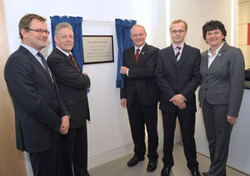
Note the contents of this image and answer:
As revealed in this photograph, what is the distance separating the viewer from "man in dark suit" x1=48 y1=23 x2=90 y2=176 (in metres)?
1.83

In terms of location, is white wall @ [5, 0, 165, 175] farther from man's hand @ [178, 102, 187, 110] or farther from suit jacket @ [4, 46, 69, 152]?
man's hand @ [178, 102, 187, 110]

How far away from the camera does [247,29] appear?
185 inches

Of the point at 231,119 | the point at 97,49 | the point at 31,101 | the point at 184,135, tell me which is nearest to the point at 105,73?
the point at 97,49

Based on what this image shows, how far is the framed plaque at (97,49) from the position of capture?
2.46m

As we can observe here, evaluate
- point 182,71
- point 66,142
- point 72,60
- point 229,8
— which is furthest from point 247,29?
point 66,142

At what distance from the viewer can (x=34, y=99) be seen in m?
1.40

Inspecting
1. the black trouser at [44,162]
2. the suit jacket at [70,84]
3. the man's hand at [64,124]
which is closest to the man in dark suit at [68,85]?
the suit jacket at [70,84]

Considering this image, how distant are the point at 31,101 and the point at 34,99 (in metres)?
0.02

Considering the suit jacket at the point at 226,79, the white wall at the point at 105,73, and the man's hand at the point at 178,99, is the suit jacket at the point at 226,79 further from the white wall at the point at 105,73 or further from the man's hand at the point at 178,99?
the white wall at the point at 105,73

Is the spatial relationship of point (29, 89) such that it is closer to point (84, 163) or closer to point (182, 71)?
point (84, 163)

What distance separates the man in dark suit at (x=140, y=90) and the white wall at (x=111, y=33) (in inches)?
11.8

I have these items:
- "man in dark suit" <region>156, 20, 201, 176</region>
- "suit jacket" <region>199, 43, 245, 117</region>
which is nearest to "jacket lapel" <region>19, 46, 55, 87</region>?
"man in dark suit" <region>156, 20, 201, 176</region>

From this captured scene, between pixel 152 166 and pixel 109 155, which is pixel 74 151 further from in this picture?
pixel 152 166

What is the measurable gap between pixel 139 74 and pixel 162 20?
1.11 metres
